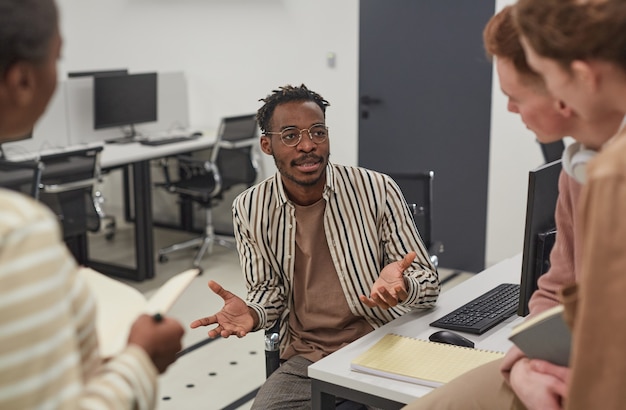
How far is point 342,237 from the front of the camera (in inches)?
91.2

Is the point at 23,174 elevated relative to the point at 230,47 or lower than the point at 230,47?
lower

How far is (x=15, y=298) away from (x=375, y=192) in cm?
164

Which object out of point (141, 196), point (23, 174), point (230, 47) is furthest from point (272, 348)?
point (230, 47)

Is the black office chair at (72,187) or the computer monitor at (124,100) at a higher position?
the computer monitor at (124,100)

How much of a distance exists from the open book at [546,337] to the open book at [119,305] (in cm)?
54

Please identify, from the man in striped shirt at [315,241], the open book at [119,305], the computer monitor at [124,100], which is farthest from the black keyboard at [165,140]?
the open book at [119,305]

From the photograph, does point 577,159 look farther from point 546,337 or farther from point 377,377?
point 377,377

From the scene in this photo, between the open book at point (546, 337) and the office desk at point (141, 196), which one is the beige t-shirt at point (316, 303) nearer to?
the open book at point (546, 337)

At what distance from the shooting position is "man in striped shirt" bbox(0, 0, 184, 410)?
2.66 ft

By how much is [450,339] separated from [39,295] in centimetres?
128

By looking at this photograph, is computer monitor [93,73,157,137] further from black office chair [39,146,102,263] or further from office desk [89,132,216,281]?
black office chair [39,146,102,263]

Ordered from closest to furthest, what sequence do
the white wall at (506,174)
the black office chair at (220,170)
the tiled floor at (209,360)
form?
the tiled floor at (209,360)
the white wall at (506,174)
the black office chair at (220,170)

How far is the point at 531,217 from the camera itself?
1944 mm

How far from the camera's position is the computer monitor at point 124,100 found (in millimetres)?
5445
